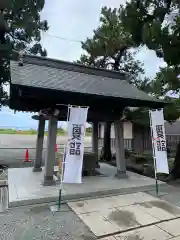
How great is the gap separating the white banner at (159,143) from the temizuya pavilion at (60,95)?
0.72 meters

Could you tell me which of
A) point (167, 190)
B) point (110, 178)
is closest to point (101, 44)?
point (110, 178)

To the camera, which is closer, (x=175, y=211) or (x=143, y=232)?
(x=143, y=232)

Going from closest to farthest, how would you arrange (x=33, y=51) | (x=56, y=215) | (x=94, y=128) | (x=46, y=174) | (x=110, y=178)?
(x=56, y=215) → (x=46, y=174) → (x=110, y=178) → (x=94, y=128) → (x=33, y=51)

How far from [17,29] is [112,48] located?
205 inches

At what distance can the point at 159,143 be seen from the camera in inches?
231

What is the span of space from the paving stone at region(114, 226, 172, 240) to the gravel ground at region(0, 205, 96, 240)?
582 millimetres

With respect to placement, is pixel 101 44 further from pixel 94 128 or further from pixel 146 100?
pixel 146 100

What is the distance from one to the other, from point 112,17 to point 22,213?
35.8 ft

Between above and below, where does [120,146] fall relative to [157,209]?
above

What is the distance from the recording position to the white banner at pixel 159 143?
5.73m

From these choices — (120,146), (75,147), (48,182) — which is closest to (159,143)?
(120,146)

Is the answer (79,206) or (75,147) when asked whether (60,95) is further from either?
(79,206)

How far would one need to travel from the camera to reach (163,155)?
5777mm

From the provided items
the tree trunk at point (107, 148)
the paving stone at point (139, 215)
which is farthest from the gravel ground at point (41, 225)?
the tree trunk at point (107, 148)
